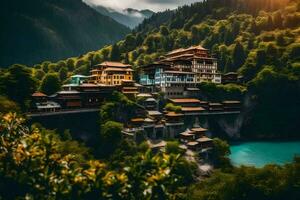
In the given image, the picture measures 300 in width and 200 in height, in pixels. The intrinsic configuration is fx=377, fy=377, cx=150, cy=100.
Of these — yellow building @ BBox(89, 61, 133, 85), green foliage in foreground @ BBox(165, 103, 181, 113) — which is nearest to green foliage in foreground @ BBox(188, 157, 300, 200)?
green foliage in foreground @ BBox(165, 103, 181, 113)

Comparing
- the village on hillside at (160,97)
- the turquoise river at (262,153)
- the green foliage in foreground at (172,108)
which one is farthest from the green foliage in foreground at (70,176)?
the green foliage in foreground at (172,108)

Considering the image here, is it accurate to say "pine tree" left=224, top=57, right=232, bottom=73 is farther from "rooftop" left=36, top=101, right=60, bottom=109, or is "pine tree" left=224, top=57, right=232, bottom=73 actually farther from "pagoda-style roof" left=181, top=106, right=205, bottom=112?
"rooftop" left=36, top=101, right=60, bottom=109

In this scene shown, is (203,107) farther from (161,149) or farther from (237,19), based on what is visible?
(237,19)

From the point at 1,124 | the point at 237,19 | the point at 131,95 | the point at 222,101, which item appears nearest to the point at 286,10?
the point at 237,19

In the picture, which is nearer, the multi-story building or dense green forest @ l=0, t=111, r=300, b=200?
dense green forest @ l=0, t=111, r=300, b=200

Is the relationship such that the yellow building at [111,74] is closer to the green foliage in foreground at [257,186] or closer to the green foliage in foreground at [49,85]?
the green foliage in foreground at [49,85]

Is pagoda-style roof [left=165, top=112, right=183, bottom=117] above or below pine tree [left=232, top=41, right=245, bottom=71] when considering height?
below

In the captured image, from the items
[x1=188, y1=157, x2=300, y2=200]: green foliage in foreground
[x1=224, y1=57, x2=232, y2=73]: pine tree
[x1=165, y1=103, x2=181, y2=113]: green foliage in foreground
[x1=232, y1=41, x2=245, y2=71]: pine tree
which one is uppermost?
[x1=232, y1=41, x2=245, y2=71]: pine tree

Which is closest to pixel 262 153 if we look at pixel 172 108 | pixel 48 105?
pixel 172 108
